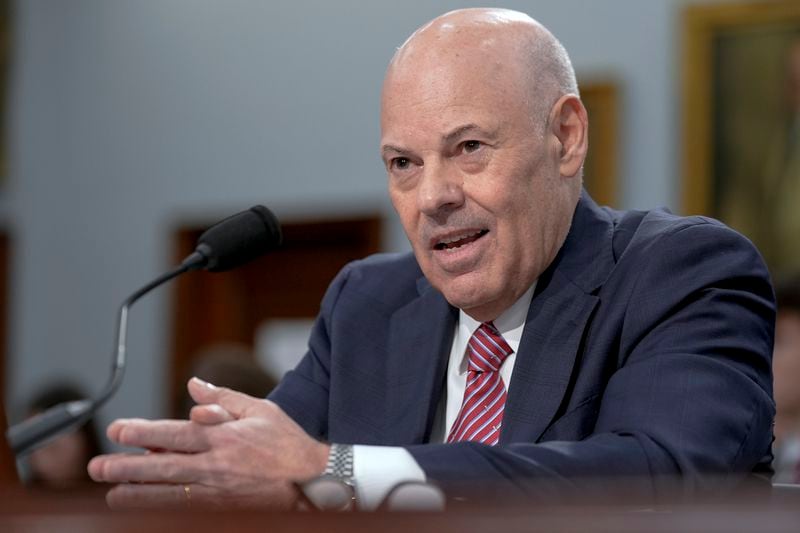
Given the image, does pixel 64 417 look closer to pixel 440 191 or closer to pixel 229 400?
pixel 229 400

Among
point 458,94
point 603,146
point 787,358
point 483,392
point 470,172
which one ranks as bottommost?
point 787,358

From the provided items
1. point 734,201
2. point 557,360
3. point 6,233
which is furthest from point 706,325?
point 6,233

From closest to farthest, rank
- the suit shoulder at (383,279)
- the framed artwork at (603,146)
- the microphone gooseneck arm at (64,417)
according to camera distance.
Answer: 1. the microphone gooseneck arm at (64,417)
2. the suit shoulder at (383,279)
3. the framed artwork at (603,146)

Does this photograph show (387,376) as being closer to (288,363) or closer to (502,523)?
(502,523)

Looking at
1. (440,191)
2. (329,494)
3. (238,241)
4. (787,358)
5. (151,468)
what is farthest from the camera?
(787,358)

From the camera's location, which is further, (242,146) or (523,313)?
(242,146)

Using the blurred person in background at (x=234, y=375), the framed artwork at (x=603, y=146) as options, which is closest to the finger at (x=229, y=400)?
the blurred person in background at (x=234, y=375)

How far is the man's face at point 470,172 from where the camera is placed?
6.77 ft

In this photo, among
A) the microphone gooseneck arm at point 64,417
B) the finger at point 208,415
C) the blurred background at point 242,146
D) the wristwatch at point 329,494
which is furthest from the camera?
the blurred background at point 242,146

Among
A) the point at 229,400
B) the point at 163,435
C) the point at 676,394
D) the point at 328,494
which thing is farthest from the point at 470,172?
the point at 328,494

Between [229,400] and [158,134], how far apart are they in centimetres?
601

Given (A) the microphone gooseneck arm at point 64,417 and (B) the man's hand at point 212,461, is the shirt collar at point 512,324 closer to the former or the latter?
(A) the microphone gooseneck arm at point 64,417

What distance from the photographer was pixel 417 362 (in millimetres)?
2227

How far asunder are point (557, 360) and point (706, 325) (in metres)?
0.27
